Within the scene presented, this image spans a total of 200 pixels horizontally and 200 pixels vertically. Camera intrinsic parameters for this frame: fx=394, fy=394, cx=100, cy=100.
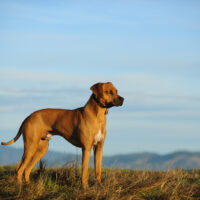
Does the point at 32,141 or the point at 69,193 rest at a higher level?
the point at 32,141

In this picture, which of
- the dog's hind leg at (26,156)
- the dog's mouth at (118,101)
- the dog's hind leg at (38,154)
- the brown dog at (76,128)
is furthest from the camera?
the dog's hind leg at (38,154)

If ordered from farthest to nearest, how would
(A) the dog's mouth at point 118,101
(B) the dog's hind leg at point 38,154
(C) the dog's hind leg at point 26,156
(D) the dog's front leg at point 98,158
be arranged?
(B) the dog's hind leg at point 38,154
(C) the dog's hind leg at point 26,156
(D) the dog's front leg at point 98,158
(A) the dog's mouth at point 118,101

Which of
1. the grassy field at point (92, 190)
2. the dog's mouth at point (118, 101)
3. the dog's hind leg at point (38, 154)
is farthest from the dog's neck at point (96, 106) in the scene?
the dog's hind leg at point (38, 154)

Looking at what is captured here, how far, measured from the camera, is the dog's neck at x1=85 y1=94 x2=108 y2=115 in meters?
9.31

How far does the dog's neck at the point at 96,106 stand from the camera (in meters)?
9.31

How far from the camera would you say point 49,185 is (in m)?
9.29

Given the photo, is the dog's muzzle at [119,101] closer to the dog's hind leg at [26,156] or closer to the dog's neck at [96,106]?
the dog's neck at [96,106]

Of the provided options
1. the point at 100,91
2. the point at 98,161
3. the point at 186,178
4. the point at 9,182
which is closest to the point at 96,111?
the point at 100,91

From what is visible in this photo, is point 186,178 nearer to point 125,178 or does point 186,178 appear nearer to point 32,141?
point 125,178

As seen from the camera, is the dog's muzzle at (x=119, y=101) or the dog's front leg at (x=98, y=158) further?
the dog's front leg at (x=98, y=158)

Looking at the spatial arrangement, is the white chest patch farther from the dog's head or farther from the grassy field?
the grassy field

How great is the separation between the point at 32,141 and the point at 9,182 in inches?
47.4

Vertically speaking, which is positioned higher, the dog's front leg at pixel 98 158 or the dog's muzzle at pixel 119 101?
the dog's muzzle at pixel 119 101

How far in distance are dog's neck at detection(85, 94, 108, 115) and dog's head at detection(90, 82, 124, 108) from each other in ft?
Answer: 0.13
